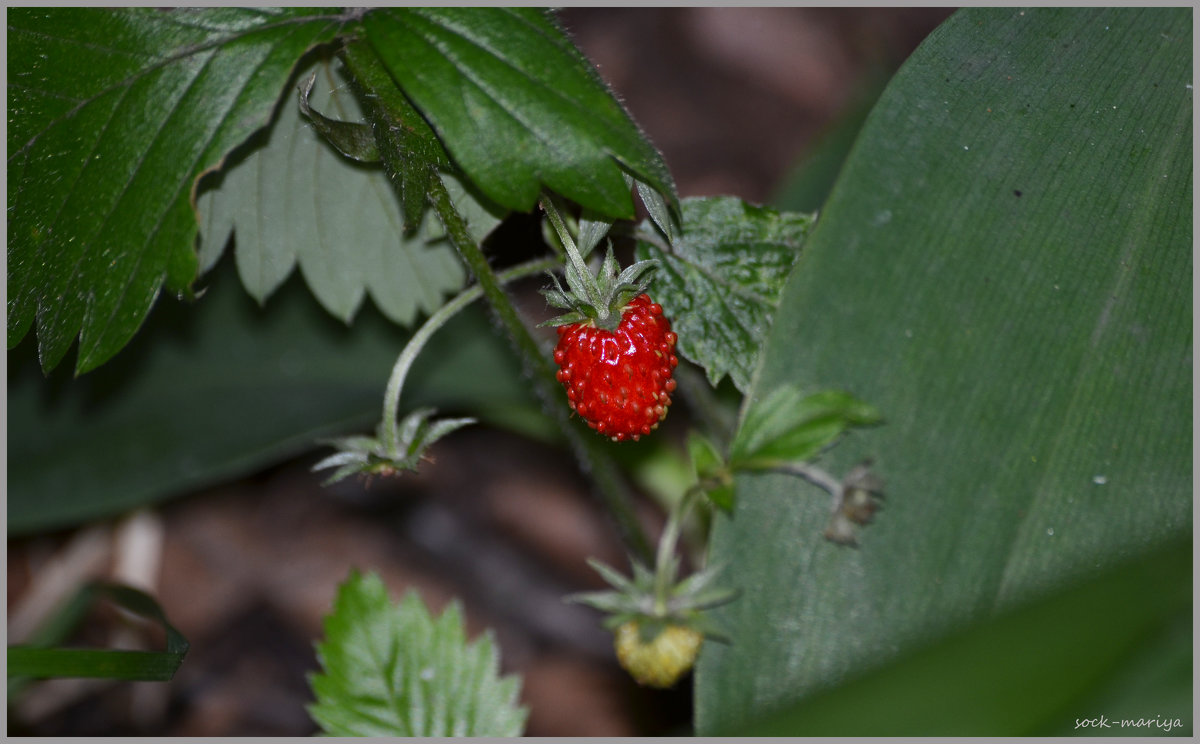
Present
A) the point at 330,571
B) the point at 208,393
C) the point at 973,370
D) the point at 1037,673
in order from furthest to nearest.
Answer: the point at 330,571 → the point at 208,393 → the point at 973,370 → the point at 1037,673

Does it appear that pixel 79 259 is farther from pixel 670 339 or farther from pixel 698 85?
pixel 698 85

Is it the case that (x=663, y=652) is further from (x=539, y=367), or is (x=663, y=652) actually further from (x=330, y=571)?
(x=330, y=571)

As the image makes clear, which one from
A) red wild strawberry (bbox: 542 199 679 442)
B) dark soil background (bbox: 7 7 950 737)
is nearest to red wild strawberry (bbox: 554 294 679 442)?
red wild strawberry (bbox: 542 199 679 442)

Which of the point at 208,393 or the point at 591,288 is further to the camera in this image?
the point at 208,393

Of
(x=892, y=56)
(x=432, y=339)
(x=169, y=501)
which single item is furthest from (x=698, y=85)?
(x=169, y=501)

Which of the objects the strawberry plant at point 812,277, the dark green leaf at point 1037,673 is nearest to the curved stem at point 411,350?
the strawberry plant at point 812,277

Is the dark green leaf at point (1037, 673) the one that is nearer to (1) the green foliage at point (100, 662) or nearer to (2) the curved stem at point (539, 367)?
(2) the curved stem at point (539, 367)

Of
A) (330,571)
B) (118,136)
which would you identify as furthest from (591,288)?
(330,571)
